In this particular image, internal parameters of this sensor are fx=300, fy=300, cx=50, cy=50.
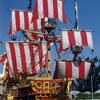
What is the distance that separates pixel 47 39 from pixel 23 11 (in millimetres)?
12893

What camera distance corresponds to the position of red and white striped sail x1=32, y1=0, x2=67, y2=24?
3609 cm

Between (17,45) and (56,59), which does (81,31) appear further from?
(17,45)

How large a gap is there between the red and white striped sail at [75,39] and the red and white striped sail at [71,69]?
2.27 m

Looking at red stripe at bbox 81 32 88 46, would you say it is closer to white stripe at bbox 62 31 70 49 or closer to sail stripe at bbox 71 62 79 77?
white stripe at bbox 62 31 70 49

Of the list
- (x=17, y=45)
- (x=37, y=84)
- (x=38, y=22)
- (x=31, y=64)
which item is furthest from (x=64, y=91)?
(x=38, y=22)

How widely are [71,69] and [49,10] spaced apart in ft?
25.6

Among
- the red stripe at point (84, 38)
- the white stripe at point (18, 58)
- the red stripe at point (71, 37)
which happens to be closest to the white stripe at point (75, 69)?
the red stripe at point (71, 37)

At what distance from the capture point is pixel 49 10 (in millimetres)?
36438

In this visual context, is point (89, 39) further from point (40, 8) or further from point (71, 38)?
point (40, 8)

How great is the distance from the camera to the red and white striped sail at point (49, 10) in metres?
36.1

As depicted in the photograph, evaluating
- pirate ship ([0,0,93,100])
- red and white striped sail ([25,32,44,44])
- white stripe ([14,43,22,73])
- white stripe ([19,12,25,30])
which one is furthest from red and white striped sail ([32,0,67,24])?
white stripe ([19,12,25,30])

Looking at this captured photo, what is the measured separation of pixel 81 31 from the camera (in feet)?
119

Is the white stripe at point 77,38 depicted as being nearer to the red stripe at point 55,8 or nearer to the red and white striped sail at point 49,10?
the red and white striped sail at point 49,10

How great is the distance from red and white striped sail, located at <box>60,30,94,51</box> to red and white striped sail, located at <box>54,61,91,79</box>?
227 cm
